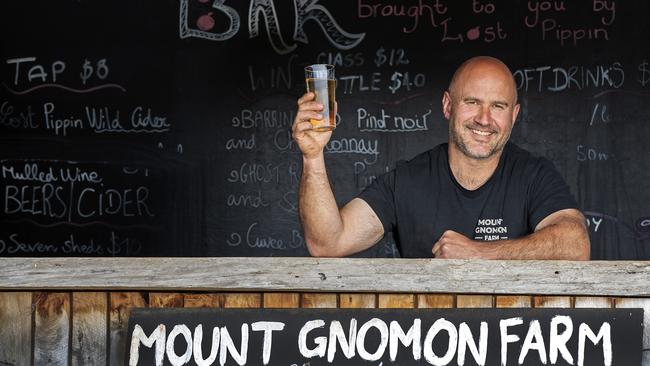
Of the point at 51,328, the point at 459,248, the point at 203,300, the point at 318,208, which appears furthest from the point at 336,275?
the point at 51,328

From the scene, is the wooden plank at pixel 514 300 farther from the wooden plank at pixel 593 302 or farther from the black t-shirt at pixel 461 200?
the black t-shirt at pixel 461 200

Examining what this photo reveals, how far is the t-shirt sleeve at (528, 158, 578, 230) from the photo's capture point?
2889 mm

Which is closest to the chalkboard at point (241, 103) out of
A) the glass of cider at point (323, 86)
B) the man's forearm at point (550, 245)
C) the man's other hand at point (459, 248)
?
the man's forearm at point (550, 245)

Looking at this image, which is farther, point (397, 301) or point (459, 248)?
point (459, 248)

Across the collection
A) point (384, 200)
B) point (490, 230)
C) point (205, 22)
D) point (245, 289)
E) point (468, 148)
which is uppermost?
point (205, 22)

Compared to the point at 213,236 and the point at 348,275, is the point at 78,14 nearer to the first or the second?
the point at 213,236

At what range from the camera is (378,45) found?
16.6 feet

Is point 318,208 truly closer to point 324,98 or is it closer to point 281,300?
point 324,98

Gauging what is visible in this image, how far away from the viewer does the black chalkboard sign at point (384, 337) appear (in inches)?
87.6

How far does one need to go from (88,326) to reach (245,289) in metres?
0.41

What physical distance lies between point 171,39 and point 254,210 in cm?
105

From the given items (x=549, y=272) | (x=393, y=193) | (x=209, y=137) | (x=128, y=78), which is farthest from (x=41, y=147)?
(x=549, y=272)

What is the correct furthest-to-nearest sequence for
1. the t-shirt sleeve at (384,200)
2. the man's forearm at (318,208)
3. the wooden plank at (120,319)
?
the t-shirt sleeve at (384,200), the man's forearm at (318,208), the wooden plank at (120,319)

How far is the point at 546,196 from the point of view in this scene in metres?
2.92
